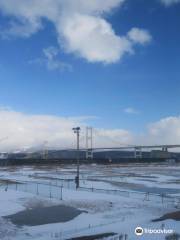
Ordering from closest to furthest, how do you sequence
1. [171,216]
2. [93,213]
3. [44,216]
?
[171,216] < [44,216] < [93,213]

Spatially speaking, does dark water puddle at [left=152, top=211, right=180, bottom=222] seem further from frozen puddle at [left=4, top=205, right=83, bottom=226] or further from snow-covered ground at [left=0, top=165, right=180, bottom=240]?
frozen puddle at [left=4, top=205, right=83, bottom=226]

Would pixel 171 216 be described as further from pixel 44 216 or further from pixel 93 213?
pixel 44 216

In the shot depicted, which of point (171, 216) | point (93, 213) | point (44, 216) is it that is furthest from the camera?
point (93, 213)

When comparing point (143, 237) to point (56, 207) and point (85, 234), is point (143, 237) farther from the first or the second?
point (56, 207)

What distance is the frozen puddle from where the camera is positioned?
2002 cm

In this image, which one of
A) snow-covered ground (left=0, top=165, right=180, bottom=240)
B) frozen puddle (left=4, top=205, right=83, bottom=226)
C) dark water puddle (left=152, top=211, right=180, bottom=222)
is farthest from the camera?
dark water puddle (left=152, top=211, right=180, bottom=222)

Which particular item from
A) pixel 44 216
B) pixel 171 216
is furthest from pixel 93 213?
pixel 171 216

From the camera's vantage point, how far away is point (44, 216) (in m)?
21.5

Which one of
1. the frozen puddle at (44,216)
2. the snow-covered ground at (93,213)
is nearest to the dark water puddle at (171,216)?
the snow-covered ground at (93,213)

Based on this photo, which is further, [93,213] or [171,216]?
[93,213]

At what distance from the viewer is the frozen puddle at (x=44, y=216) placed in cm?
2002

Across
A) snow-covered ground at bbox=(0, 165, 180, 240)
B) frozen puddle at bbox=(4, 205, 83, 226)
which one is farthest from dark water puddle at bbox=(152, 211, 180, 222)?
frozen puddle at bbox=(4, 205, 83, 226)

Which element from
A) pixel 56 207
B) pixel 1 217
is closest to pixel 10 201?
pixel 56 207

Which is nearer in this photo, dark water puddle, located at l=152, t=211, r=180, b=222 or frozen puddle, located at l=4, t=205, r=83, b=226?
frozen puddle, located at l=4, t=205, r=83, b=226
